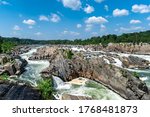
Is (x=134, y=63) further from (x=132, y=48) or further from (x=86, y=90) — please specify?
(x=132, y=48)

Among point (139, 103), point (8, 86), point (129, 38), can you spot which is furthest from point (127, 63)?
point (129, 38)

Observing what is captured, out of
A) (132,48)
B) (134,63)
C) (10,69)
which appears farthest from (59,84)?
(132,48)

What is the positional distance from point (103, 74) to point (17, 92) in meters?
13.2

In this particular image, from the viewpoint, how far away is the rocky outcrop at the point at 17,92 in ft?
64.1

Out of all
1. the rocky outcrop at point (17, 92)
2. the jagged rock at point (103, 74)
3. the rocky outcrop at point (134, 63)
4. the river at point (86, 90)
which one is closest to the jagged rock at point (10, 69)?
the river at point (86, 90)

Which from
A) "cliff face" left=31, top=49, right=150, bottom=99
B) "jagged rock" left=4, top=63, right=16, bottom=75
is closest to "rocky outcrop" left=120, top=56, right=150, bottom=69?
"cliff face" left=31, top=49, right=150, bottom=99

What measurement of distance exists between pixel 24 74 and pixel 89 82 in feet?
32.0

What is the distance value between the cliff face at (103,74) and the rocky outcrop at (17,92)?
30.8 feet

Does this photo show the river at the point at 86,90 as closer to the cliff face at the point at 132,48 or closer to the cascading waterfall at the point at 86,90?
the cascading waterfall at the point at 86,90

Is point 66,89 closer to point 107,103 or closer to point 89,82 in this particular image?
point 89,82

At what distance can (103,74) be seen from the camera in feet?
103

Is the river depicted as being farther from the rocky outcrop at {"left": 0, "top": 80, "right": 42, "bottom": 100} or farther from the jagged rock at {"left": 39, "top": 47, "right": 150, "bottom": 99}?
the rocky outcrop at {"left": 0, "top": 80, "right": 42, "bottom": 100}

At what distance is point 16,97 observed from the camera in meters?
19.8

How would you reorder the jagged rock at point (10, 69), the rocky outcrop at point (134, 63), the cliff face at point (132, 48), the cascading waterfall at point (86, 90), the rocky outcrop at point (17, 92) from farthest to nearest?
the cliff face at point (132, 48)
the rocky outcrop at point (134, 63)
the jagged rock at point (10, 69)
the cascading waterfall at point (86, 90)
the rocky outcrop at point (17, 92)
